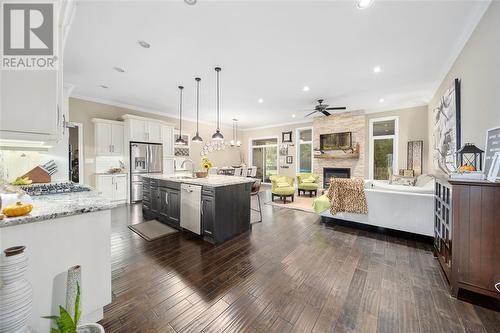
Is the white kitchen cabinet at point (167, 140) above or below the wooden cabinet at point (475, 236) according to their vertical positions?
above

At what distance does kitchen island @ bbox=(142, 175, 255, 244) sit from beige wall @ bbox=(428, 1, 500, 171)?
10.1ft

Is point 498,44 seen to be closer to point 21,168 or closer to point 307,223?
point 307,223

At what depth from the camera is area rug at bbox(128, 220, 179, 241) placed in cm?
310

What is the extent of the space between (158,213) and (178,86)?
293cm

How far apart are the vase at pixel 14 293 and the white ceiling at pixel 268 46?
2574mm

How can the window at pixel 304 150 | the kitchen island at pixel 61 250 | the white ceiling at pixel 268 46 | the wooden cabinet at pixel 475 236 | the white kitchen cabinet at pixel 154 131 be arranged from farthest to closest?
the window at pixel 304 150, the white kitchen cabinet at pixel 154 131, the white ceiling at pixel 268 46, the wooden cabinet at pixel 475 236, the kitchen island at pixel 61 250

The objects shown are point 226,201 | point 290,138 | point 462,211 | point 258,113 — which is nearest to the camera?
point 462,211

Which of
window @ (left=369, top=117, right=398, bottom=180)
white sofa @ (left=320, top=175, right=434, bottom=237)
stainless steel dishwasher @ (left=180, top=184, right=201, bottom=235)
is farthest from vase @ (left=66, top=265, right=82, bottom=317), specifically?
window @ (left=369, top=117, right=398, bottom=180)

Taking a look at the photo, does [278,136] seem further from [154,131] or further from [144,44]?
[144,44]

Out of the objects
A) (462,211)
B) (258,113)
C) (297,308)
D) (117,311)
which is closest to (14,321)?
(117,311)

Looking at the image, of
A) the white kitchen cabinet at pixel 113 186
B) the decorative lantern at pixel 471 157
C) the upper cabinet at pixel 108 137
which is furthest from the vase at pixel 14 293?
the upper cabinet at pixel 108 137

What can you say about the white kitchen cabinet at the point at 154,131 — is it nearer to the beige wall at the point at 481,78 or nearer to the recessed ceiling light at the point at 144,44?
the recessed ceiling light at the point at 144,44

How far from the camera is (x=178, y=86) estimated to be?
4.46 meters

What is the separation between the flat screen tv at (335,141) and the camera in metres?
6.64
